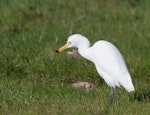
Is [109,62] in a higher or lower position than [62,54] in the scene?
higher

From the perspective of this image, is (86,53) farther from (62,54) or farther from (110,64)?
(62,54)

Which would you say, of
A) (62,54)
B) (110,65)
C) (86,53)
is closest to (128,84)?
(110,65)

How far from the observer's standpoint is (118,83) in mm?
7996

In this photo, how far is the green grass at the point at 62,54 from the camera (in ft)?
25.7

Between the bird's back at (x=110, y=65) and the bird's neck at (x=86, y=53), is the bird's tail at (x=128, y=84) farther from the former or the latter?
the bird's neck at (x=86, y=53)

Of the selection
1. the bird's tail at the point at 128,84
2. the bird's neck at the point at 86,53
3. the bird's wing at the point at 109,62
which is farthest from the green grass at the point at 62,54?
the bird's neck at the point at 86,53

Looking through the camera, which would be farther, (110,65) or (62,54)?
(62,54)

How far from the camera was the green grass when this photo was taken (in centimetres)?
784

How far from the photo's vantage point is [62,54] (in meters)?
10.0

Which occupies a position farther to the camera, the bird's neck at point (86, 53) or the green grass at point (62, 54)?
the bird's neck at point (86, 53)

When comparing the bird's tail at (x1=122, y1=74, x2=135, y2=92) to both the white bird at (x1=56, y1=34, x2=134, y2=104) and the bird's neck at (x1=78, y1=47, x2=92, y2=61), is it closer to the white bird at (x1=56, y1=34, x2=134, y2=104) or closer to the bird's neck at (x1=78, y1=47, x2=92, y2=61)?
the white bird at (x1=56, y1=34, x2=134, y2=104)

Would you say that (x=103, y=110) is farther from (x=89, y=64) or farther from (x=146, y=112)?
(x=89, y=64)

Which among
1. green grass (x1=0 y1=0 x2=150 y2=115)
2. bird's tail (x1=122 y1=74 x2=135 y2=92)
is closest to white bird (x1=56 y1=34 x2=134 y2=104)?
bird's tail (x1=122 y1=74 x2=135 y2=92)

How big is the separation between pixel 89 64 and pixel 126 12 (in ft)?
13.0
